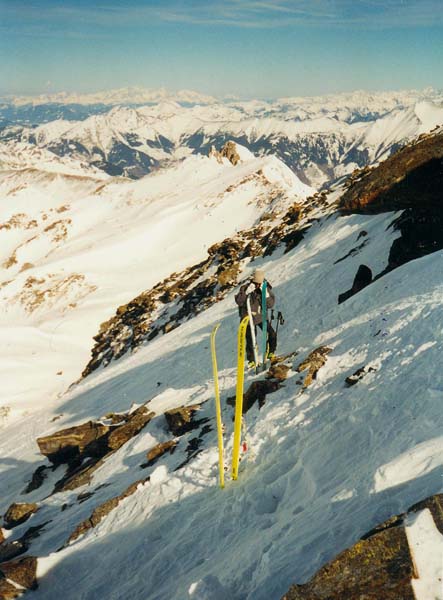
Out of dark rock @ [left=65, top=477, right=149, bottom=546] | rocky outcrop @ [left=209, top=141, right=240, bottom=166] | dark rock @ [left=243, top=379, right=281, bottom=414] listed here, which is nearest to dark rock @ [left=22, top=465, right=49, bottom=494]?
dark rock @ [left=65, top=477, right=149, bottom=546]

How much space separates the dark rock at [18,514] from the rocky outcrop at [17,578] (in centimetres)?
418

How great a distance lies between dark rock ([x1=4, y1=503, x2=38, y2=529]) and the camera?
11.8m

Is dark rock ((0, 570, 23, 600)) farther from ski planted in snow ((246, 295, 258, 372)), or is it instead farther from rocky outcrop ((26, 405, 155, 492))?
ski planted in snow ((246, 295, 258, 372))

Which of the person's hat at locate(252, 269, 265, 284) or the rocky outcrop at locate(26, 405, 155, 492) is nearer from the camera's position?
the person's hat at locate(252, 269, 265, 284)

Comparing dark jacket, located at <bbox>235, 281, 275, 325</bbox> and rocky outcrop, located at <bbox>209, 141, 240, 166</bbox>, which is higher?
rocky outcrop, located at <bbox>209, 141, 240, 166</bbox>

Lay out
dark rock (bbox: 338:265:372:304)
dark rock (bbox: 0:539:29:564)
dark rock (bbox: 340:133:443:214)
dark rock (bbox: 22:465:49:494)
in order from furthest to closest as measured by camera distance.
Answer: dark rock (bbox: 340:133:443:214), dark rock (bbox: 338:265:372:304), dark rock (bbox: 22:465:49:494), dark rock (bbox: 0:539:29:564)

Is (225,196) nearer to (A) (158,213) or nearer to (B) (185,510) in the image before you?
(A) (158,213)

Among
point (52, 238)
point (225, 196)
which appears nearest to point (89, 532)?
point (225, 196)

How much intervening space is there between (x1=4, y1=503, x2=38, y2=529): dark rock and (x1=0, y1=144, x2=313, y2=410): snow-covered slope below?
19.5 meters

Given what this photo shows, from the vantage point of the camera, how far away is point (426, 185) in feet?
70.4

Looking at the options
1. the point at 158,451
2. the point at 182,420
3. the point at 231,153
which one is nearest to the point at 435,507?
the point at 158,451

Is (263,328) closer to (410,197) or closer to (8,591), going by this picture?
(8,591)

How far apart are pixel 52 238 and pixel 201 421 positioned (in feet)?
298

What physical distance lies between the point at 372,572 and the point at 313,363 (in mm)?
7074
